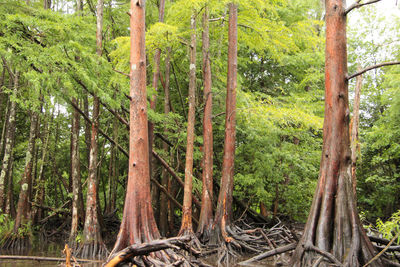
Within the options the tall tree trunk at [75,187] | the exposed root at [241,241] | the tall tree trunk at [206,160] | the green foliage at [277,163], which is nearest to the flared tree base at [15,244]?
the tall tree trunk at [75,187]

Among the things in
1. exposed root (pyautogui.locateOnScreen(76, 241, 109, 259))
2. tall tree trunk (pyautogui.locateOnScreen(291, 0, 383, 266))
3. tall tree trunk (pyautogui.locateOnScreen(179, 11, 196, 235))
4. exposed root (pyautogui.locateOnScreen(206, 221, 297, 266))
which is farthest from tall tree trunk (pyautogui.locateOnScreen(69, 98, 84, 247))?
tall tree trunk (pyautogui.locateOnScreen(291, 0, 383, 266))

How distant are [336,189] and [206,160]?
6186mm

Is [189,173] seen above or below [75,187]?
above

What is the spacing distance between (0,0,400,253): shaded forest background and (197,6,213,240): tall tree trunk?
0.56 meters

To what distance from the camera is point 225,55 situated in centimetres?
1579

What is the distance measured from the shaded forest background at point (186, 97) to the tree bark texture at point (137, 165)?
50cm

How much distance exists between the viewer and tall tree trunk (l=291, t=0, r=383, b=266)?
4.94 metres

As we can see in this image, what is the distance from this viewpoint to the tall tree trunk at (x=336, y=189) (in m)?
4.94

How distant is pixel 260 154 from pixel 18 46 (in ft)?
29.7

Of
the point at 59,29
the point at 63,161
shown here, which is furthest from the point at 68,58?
the point at 63,161

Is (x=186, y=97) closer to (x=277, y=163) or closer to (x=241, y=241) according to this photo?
(x=277, y=163)

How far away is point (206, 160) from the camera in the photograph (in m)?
11.2

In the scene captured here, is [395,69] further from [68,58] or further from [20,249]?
[20,249]

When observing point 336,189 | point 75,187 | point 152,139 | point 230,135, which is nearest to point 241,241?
point 230,135
